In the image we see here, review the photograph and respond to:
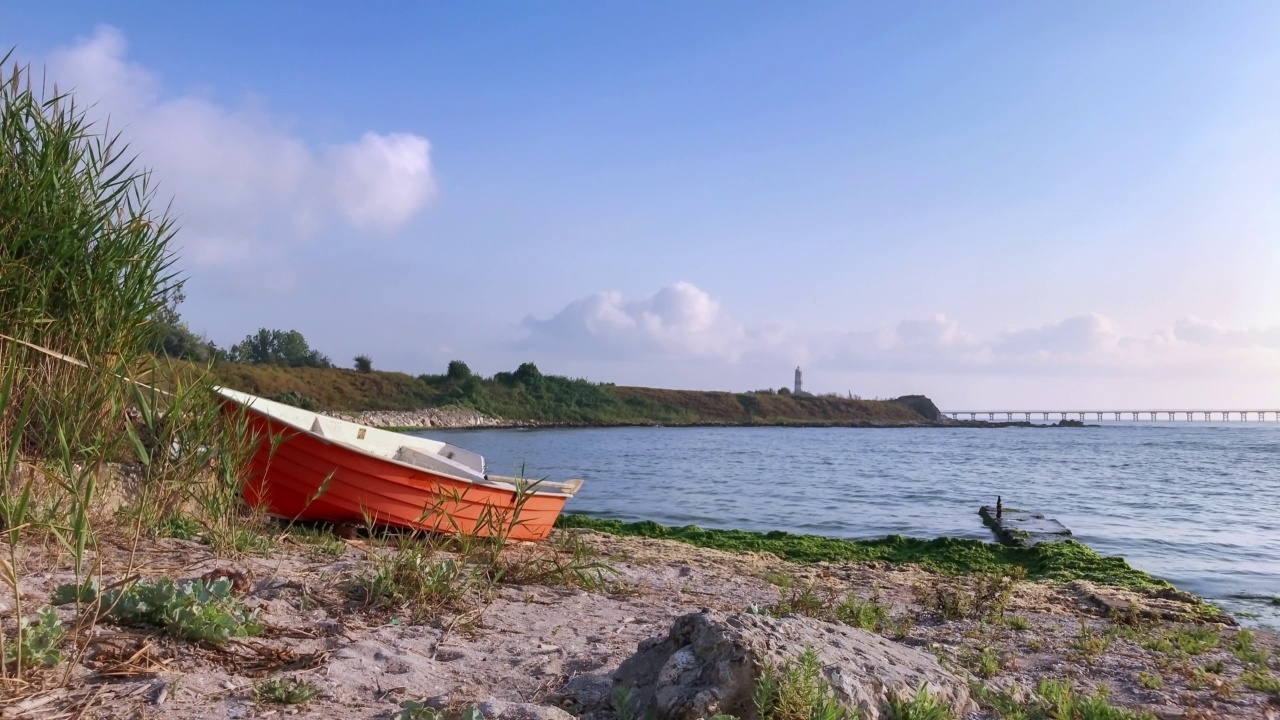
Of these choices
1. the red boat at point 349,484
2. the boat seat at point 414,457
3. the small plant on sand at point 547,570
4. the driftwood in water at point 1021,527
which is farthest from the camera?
the driftwood in water at point 1021,527

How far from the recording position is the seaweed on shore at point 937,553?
9.55m

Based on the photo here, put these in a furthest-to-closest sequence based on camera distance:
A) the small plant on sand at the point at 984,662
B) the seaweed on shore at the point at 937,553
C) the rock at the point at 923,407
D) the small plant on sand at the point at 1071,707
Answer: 1. the rock at the point at 923,407
2. the seaweed on shore at the point at 937,553
3. the small plant on sand at the point at 984,662
4. the small plant on sand at the point at 1071,707

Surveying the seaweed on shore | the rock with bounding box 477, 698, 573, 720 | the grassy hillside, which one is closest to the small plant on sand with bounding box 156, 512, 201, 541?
the rock with bounding box 477, 698, 573, 720

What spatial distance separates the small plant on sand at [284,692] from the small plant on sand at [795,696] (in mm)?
1557

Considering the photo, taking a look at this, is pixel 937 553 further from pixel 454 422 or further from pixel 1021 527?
pixel 454 422

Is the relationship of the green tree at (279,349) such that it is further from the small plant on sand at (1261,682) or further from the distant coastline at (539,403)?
the small plant on sand at (1261,682)

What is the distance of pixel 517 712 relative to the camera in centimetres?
269

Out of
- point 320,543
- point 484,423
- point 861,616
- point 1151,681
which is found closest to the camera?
point 1151,681

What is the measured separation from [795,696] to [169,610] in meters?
2.42

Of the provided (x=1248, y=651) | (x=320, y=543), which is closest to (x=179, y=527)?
(x=320, y=543)

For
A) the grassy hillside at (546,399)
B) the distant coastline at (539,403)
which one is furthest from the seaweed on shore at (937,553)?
the grassy hillside at (546,399)

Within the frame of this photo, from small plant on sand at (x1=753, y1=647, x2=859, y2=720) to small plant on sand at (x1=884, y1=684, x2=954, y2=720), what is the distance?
238 millimetres

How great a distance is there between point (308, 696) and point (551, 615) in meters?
1.99

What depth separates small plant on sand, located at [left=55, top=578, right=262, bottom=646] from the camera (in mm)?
3225
